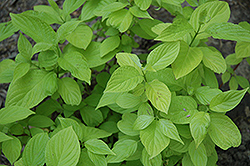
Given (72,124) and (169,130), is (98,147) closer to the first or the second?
(72,124)

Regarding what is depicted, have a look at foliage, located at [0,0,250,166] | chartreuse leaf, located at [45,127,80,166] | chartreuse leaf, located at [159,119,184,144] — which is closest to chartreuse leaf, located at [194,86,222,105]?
foliage, located at [0,0,250,166]

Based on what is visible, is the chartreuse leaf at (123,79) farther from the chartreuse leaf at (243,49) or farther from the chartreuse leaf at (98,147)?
the chartreuse leaf at (243,49)

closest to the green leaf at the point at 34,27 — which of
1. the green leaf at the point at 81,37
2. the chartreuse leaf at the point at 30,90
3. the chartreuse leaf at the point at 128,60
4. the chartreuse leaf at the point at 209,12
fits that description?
the green leaf at the point at 81,37

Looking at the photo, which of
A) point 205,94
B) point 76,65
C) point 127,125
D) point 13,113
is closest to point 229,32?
point 205,94

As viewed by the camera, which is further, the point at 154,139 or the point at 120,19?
the point at 120,19

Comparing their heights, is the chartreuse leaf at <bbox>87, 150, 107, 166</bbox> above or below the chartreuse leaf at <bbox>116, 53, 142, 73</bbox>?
below

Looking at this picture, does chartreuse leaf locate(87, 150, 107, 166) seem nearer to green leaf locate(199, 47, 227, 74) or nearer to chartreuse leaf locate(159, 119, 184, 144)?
chartreuse leaf locate(159, 119, 184, 144)

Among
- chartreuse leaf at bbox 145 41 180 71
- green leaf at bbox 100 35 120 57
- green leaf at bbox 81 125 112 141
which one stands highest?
chartreuse leaf at bbox 145 41 180 71
